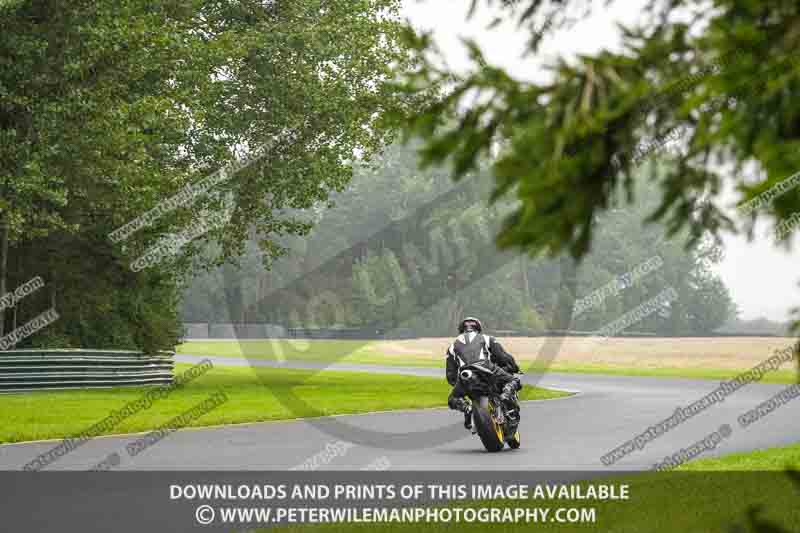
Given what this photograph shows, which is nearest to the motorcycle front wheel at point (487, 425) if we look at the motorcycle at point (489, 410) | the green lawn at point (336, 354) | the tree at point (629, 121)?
the motorcycle at point (489, 410)

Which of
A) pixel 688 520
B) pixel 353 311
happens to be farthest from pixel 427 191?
pixel 688 520

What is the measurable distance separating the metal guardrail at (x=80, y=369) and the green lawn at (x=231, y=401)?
472mm

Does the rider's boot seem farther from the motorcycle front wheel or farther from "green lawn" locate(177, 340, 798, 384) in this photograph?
"green lawn" locate(177, 340, 798, 384)

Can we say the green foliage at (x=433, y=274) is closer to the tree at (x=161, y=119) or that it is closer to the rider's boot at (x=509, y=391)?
the tree at (x=161, y=119)

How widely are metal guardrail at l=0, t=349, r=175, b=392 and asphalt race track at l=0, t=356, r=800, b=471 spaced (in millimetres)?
9633

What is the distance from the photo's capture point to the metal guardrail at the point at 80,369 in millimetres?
26906

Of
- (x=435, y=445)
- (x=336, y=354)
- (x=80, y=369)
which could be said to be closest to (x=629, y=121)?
(x=435, y=445)

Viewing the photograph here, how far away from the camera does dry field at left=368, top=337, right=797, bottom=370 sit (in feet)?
210

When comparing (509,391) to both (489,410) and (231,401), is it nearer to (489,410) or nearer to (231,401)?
(489,410)

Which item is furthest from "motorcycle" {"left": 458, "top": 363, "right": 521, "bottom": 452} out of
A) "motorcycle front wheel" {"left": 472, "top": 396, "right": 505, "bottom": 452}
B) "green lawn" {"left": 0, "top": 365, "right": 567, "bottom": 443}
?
"green lawn" {"left": 0, "top": 365, "right": 567, "bottom": 443}

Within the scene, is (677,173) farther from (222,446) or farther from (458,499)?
(222,446)

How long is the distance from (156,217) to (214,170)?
4.63m

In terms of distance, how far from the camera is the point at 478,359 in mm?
13812

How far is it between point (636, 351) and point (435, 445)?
196 ft
